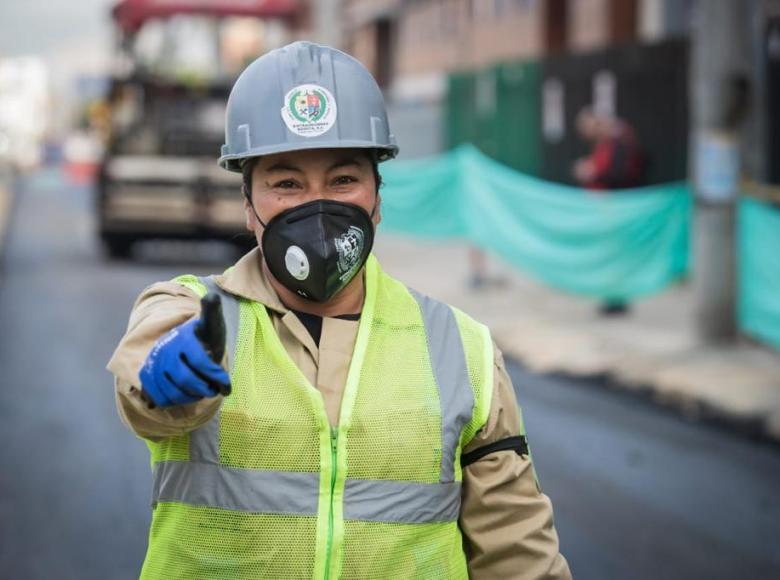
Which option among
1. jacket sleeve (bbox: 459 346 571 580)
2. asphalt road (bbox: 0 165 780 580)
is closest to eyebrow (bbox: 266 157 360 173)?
jacket sleeve (bbox: 459 346 571 580)

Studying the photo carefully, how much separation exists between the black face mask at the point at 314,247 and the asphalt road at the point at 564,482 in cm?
320

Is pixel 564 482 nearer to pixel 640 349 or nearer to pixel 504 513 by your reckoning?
pixel 640 349

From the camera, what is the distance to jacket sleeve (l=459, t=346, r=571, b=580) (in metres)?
2.39

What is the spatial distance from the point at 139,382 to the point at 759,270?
24.9 ft

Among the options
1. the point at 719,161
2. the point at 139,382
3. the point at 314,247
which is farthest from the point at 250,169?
the point at 719,161

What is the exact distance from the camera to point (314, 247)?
238 cm

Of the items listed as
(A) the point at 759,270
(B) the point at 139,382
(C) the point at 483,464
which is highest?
(B) the point at 139,382

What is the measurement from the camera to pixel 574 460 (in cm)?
712

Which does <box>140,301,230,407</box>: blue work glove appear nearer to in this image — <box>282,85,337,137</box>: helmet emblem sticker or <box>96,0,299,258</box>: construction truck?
<box>282,85,337,137</box>: helmet emblem sticker

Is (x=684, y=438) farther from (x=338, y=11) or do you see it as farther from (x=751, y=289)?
(x=338, y=11)

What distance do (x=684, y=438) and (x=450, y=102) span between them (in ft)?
50.0

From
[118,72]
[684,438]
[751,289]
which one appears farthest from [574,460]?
[118,72]

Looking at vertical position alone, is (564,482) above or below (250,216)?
below

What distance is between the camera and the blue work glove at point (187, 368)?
1890 millimetres
